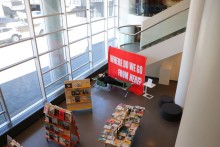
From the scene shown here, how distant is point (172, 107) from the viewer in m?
6.60

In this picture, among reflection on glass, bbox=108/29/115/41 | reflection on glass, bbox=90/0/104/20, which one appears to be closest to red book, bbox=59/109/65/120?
reflection on glass, bbox=90/0/104/20

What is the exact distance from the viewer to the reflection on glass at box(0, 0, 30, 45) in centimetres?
591

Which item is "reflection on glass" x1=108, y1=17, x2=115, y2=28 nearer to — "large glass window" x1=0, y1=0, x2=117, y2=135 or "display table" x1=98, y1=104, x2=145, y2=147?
"large glass window" x1=0, y1=0, x2=117, y2=135

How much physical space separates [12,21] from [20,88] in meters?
3.55

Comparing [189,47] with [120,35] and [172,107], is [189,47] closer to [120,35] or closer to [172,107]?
[172,107]

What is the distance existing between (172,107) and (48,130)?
4.19 m

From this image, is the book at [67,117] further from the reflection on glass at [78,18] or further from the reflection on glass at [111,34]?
the reflection on glass at [111,34]

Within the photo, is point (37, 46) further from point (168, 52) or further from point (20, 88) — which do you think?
point (168, 52)

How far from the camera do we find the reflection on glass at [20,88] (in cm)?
747

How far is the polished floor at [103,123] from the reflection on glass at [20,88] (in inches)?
49.0

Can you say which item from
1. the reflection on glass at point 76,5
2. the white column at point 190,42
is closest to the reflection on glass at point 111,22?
the reflection on glass at point 76,5

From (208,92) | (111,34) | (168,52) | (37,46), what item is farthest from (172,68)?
(208,92)

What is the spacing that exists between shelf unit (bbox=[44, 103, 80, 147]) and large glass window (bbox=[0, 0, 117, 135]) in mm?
1435

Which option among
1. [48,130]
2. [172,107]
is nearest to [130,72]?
[172,107]
